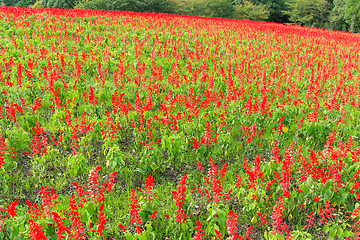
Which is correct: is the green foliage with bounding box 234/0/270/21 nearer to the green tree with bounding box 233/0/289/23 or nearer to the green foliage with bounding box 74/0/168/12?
the green tree with bounding box 233/0/289/23

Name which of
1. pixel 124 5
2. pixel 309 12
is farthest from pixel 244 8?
pixel 124 5

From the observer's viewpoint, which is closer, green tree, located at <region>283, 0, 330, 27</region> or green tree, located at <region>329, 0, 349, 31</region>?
green tree, located at <region>329, 0, 349, 31</region>

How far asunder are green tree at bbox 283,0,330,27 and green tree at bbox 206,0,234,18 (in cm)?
958

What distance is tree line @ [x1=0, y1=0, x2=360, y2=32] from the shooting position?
27.4 meters

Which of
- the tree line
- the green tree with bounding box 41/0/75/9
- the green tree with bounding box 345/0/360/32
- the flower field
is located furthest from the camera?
the green tree with bounding box 41/0/75/9

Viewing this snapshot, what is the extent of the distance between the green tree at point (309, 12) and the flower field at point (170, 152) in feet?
93.1

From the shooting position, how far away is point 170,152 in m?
4.26

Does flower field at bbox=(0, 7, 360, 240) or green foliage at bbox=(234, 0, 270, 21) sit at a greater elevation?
green foliage at bbox=(234, 0, 270, 21)

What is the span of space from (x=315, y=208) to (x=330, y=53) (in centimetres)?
1152

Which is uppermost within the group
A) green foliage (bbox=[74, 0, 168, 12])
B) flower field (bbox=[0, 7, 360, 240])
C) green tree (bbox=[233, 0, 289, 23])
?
green tree (bbox=[233, 0, 289, 23])

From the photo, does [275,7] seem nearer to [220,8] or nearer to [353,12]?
[353,12]

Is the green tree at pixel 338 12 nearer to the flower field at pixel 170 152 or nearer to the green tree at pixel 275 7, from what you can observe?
the green tree at pixel 275 7

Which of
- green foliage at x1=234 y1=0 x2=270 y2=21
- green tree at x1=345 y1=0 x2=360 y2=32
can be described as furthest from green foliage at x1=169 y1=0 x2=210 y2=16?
green tree at x1=345 y1=0 x2=360 y2=32

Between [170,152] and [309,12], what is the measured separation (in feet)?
132
